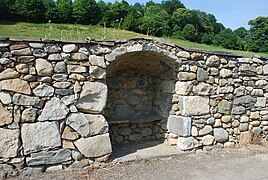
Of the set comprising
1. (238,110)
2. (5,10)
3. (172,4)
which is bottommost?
(238,110)

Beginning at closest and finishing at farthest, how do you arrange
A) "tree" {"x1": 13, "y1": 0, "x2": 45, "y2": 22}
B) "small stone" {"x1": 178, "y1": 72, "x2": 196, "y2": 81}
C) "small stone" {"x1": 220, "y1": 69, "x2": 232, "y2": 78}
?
"small stone" {"x1": 178, "y1": 72, "x2": 196, "y2": 81}, "small stone" {"x1": 220, "y1": 69, "x2": 232, "y2": 78}, "tree" {"x1": 13, "y1": 0, "x2": 45, "y2": 22}

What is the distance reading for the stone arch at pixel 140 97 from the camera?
14.0 feet

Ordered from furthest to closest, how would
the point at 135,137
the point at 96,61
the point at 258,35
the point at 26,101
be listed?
the point at 258,35, the point at 135,137, the point at 96,61, the point at 26,101

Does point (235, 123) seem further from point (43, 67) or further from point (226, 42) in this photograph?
point (226, 42)

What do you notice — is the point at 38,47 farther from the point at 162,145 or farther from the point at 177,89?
the point at 162,145

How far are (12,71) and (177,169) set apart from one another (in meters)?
2.61

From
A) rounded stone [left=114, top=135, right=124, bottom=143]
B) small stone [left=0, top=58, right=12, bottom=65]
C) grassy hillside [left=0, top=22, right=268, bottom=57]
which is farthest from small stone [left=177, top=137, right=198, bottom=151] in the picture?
small stone [left=0, top=58, right=12, bottom=65]

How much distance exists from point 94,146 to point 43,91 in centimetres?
104

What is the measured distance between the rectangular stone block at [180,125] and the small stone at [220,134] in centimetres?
59

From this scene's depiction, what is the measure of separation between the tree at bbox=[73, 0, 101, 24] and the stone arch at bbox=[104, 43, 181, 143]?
8680 mm

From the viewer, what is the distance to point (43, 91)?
295 centimetres

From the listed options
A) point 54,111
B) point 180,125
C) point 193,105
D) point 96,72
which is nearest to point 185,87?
point 193,105

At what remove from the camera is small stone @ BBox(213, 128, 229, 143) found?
4.23 meters

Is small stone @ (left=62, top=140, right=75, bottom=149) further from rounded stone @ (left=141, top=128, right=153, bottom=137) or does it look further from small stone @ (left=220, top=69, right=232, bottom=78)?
small stone @ (left=220, top=69, right=232, bottom=78)
